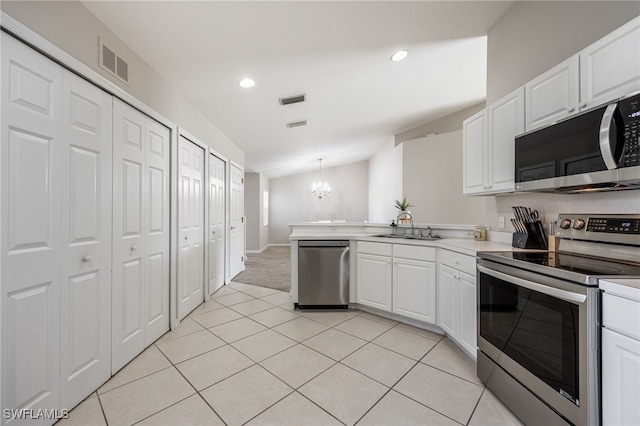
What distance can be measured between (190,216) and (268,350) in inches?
70.3

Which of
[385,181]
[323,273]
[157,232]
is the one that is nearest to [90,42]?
[157,232]

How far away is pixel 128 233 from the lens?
2.08 metres

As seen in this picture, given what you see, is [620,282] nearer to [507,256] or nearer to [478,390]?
[507,256]

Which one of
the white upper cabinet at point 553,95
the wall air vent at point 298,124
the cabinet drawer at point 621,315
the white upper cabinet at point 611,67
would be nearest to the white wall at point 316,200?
the wall air vent at point 298,124

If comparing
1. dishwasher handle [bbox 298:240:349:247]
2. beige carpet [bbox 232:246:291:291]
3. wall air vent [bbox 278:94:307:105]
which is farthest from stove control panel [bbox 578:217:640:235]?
beige carpet [bbox 232:246:291:291]

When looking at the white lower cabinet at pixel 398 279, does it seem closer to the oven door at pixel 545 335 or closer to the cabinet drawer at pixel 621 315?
the oven door at pixel 545 335

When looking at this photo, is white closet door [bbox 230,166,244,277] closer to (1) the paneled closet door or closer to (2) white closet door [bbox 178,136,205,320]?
(2) white closet door [bbox 178,136,205,320]

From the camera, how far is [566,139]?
153 centimetres

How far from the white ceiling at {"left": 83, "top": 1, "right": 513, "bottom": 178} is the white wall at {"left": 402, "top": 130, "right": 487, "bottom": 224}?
2.85ft

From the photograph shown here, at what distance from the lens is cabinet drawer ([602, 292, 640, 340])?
98 cm

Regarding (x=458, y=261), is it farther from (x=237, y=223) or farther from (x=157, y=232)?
(x=237, y=223)

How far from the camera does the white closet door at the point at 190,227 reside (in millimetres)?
2874

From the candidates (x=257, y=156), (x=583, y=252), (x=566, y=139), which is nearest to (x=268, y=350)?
(x=583, y=252)

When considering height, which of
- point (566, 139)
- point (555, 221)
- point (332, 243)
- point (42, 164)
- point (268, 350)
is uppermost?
point (566, 139)
